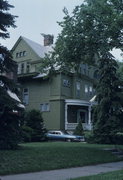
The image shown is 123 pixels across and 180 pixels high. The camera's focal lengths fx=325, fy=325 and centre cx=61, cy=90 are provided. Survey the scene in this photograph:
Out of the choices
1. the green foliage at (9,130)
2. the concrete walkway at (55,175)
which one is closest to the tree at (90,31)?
the green foliage at (9,130)

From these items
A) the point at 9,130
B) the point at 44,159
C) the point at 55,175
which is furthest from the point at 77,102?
the point at 55,175

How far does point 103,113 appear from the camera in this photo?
28781 millimetres

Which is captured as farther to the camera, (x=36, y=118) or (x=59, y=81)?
(x=59, y=81)

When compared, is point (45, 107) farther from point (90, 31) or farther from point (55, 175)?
point (55, 175)

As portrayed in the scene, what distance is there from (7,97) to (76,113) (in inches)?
1223

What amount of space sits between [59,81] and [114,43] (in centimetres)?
2166

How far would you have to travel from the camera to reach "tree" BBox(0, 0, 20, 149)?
14.6m

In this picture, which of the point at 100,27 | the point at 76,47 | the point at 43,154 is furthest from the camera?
the point at 76,47

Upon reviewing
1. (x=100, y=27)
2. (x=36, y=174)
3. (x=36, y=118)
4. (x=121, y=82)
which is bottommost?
(x=36, y=174)

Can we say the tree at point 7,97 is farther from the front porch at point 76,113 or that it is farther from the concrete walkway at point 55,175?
the front porch at point 76,113

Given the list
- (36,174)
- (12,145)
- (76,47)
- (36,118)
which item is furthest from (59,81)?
(36,174)

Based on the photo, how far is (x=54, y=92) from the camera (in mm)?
41688

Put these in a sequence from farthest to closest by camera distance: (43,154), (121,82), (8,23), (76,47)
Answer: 1. (121,82)
2. (76,47)
3. (43,154)
4. (8,23)

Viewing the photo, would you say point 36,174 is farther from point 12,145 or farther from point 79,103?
point 79,103
